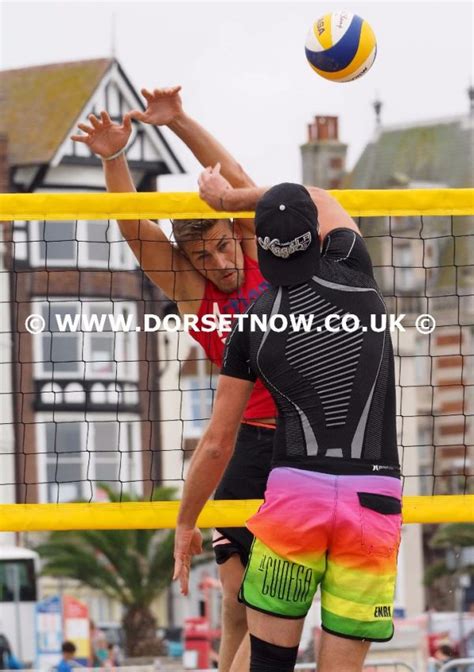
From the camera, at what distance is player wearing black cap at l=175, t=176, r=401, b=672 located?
5.20m

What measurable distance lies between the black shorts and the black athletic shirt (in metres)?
1.10

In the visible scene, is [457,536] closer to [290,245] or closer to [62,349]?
[62,349]

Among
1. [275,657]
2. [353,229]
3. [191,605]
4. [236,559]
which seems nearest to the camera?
[275,657]

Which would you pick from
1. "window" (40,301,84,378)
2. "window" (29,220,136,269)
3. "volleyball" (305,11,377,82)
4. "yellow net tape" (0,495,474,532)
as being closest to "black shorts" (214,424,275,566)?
"yellow net tape" (0,495,474,532)

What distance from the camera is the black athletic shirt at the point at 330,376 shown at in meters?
5.25

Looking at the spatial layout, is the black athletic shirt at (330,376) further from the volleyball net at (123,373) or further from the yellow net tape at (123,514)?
the volleyball net at (123,373)

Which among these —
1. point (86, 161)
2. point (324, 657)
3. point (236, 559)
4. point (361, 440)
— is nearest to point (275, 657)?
point (324, 657)

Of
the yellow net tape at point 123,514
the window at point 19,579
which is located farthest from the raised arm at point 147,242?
the window at point 19,579

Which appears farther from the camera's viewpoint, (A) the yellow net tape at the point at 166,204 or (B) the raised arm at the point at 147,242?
(A) the yellow net tape at the point at 166,204

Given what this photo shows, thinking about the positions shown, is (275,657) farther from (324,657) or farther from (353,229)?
(353,229)

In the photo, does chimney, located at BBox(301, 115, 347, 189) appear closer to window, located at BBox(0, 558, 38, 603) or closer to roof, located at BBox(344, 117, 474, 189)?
roof, located at BBox(344, 117, 474, 189)

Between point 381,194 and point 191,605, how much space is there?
47.7 metres

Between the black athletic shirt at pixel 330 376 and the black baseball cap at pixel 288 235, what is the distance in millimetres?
47

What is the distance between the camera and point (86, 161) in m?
48.3
